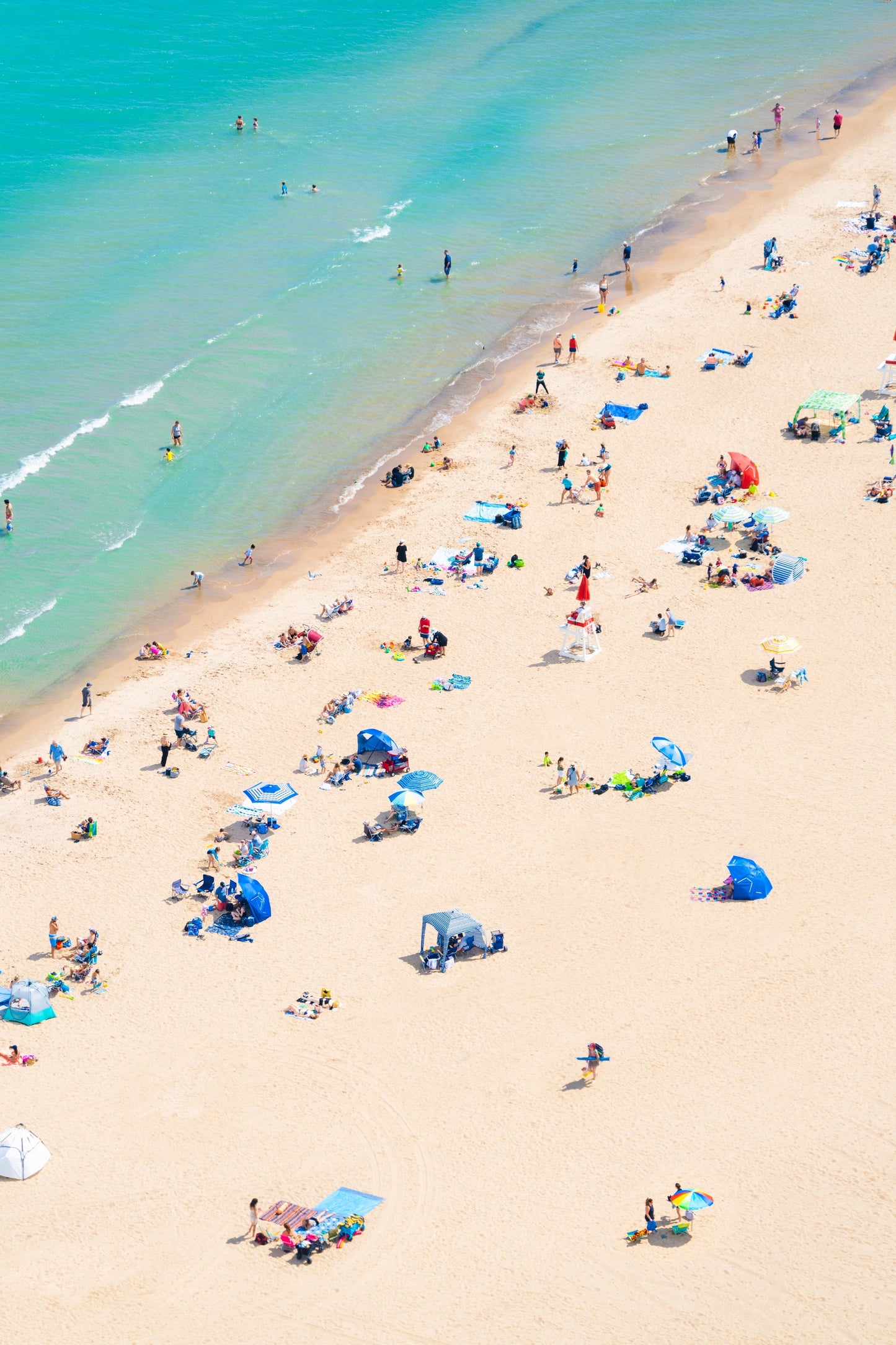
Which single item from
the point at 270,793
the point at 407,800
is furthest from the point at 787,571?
the point at 270,793

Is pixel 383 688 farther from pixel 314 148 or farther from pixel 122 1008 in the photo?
pixel 314 148

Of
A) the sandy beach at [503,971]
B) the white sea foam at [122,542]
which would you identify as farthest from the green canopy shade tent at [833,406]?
the white sea foam at [122,542]

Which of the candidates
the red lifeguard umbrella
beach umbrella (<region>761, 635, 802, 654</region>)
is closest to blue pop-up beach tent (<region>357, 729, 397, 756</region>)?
beach umbrella (<region>761, 635, 802, 654</region>)

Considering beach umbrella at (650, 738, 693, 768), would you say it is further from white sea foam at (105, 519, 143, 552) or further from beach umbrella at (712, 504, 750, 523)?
white sea foam at (105, 519, 143, 552)

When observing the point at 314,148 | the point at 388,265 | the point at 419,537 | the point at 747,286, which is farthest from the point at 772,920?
the point at 314,148

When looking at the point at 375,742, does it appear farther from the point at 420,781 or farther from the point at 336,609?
the point at 336,609

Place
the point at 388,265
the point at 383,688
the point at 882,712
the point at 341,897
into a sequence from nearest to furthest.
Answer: the point at 341,897
the point at 882,712
the point at 383,688
the point at 388,265

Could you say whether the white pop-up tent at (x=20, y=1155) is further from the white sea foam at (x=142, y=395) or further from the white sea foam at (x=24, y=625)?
the white sea foam at (x=142, y=395)
